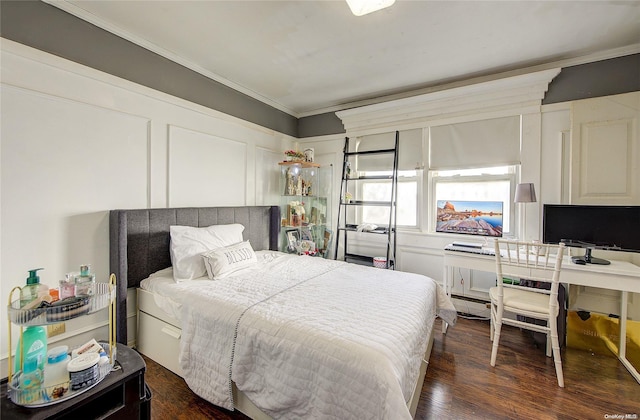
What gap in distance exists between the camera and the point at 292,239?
3602 millimetres

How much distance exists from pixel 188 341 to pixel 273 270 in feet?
2.93

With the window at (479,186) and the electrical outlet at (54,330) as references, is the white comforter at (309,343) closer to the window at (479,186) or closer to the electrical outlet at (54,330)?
the electrical outlet at (54,330)

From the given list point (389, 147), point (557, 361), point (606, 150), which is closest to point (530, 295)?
point (557, 361)

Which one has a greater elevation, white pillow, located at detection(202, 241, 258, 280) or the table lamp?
the table lamp

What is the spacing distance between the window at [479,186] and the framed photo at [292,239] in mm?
1759

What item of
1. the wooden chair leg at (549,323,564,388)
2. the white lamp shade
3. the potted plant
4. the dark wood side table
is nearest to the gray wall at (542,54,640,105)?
the white lamp shade

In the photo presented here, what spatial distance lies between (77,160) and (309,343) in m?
2.08

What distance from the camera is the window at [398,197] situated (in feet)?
10.9

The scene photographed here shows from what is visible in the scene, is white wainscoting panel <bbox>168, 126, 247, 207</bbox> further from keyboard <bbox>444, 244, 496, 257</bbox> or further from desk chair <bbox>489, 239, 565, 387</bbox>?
desk chair <bbox>489, 239, 565, 387</bbox>

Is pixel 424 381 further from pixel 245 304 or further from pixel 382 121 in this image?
pixel 382 121

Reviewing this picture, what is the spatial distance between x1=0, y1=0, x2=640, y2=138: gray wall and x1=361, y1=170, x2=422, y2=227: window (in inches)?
59.7

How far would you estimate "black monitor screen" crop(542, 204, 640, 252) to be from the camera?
6.82ft

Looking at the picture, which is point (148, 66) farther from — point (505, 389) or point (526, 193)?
point (505, 389)

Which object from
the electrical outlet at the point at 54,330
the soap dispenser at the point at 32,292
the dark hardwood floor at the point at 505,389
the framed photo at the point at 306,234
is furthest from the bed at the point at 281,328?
the framed photo at the point at 306,234
